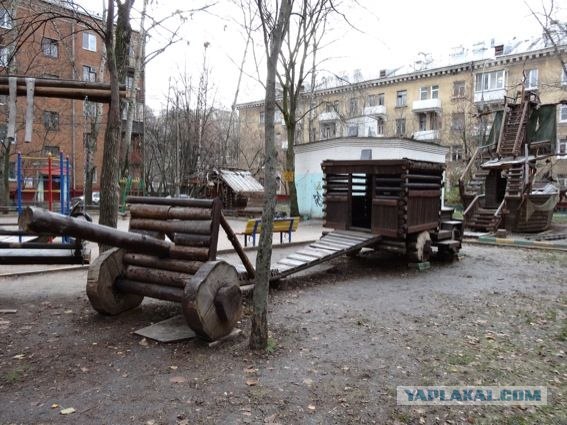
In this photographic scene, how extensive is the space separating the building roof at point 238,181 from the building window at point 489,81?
2723 cm

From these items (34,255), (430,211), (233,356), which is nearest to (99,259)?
(34,255)

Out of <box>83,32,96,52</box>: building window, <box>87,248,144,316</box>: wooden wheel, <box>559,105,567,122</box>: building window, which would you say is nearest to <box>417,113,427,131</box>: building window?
<box>559,105,567,122</box>: building window

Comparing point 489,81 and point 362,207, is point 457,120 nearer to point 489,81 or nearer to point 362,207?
point 489,81

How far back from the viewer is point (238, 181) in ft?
74.9

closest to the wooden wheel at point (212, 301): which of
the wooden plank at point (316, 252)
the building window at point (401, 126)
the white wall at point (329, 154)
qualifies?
the wooden plank at point (316, 252)

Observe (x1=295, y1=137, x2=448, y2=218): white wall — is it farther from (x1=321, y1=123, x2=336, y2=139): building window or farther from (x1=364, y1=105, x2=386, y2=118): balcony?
(x1=321, y1=123, x2=336, y2=139): building window

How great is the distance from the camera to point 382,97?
48.2m

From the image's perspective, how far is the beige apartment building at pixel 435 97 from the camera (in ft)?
123

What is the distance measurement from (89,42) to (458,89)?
3452cm

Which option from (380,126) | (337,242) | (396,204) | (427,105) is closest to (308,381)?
(337,242)

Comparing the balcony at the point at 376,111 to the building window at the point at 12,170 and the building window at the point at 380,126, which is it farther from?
the building window at the point at 12,170

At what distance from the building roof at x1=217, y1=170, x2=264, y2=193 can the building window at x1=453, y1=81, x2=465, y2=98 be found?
90.4 feet

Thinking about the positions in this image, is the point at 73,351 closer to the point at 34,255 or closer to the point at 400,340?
the point at 34,255

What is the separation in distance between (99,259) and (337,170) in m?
5.99
